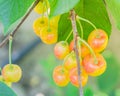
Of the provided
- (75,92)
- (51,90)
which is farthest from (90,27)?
(51,90)

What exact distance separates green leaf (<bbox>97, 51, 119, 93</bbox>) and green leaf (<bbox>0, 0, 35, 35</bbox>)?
130 centimetres

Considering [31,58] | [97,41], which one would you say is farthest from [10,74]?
[31,58]

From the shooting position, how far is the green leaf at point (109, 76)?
6.72ft

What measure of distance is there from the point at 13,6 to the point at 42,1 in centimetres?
21

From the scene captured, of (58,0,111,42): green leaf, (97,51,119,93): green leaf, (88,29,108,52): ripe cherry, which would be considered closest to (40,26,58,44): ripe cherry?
(58,0,111,42): green leaf

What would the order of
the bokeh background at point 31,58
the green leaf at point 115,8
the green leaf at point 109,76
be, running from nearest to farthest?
the green leaf at point 115,8 < the green leaf at point 109,76 < the bokeh background at point 31,58

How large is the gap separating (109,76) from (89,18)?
1143 millimetres

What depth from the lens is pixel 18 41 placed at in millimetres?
3164

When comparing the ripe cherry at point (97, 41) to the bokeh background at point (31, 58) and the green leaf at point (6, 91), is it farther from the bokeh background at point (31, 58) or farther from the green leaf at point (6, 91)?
the bokeh background at point (31, 58)

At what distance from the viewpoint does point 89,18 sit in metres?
0.95

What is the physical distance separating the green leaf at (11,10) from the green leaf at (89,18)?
0.66 ft

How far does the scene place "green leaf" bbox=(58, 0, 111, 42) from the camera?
0.94 metres

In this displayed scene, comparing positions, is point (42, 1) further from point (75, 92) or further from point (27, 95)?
point (27, 95)

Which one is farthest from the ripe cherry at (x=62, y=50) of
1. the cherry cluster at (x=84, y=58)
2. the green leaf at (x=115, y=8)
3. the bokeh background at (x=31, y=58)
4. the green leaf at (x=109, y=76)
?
the bokeh background at (x=31, y=58)
